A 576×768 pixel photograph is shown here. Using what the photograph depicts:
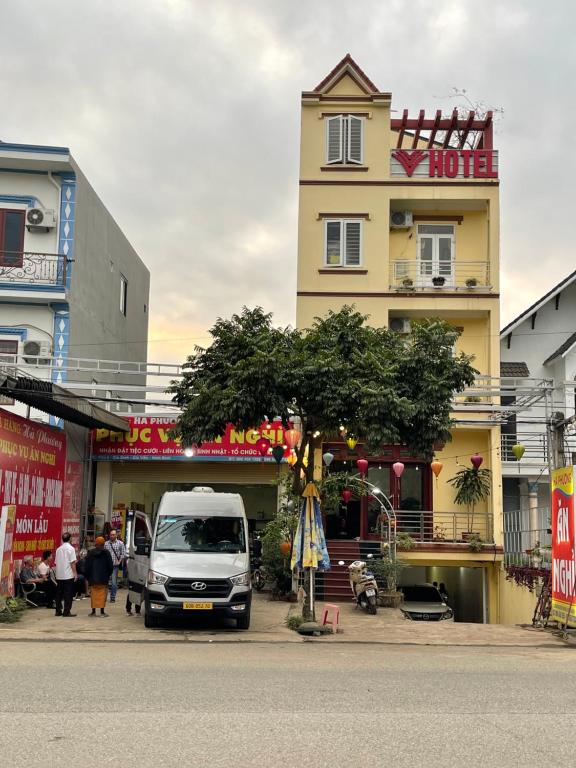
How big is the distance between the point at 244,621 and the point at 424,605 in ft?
22.3

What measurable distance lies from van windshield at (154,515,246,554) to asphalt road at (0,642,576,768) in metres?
4.01

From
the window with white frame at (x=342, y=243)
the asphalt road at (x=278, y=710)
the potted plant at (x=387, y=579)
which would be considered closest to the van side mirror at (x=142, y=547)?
the asphalt road at (x=278, y=710)

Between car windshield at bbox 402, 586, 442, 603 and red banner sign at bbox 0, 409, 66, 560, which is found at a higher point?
red banner sign at bbox 0, 409, 66, 560

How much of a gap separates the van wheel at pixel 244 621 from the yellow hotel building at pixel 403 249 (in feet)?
32.7

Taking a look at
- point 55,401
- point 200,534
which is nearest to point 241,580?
point 200,534

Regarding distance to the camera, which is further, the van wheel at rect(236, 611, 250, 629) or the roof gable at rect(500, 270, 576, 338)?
the roof gable at rect(500, 270, 576, 338)

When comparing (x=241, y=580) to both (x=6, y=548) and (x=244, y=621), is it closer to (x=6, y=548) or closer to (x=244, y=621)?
(x=244, y=621)

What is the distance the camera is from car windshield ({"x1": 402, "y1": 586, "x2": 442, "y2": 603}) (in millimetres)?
22266

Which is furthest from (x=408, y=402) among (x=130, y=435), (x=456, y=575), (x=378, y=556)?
(x=456, y=575)

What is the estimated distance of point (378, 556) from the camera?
2414cm

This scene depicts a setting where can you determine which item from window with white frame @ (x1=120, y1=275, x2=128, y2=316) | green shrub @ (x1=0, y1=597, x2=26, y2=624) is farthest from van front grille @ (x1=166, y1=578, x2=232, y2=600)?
window with white frame @ (x1=120, y1=275, x2=128, y2=316)

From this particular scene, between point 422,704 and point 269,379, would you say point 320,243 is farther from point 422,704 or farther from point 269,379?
point 422,704

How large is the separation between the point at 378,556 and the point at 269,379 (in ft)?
34.0

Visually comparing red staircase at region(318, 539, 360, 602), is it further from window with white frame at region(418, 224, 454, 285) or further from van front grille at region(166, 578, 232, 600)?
window with white frame at region(418, 224, 454, 285)
